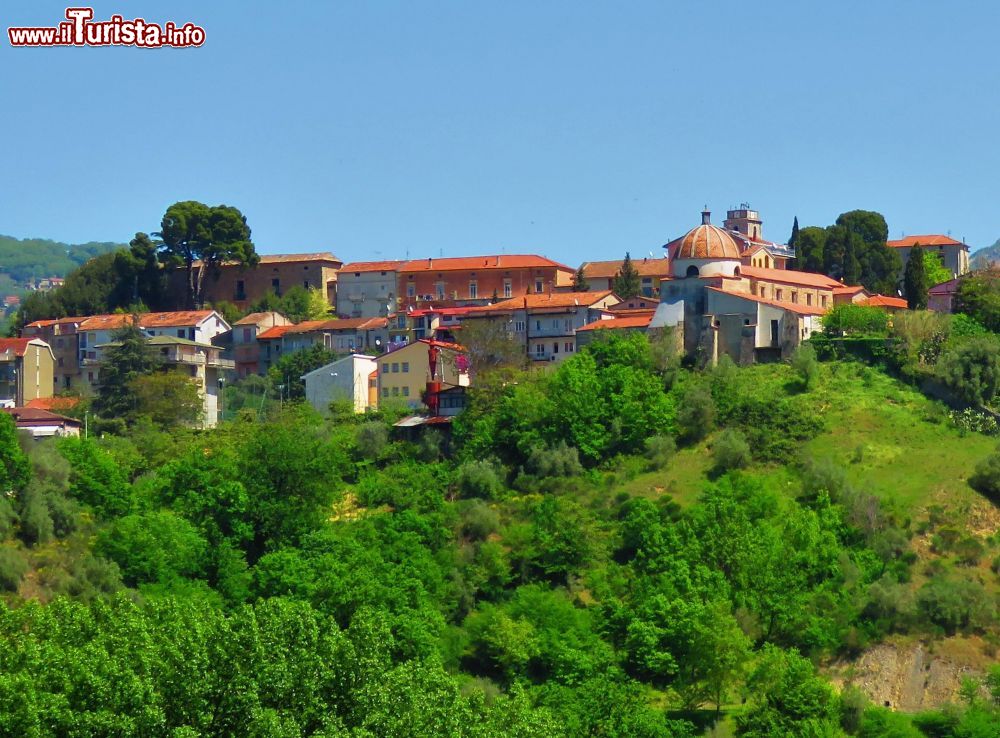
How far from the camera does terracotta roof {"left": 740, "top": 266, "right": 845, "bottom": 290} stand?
7881 centimetres

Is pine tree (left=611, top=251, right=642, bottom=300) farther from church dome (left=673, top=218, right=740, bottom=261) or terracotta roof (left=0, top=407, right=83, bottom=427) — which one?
terracotta roof (left=0, top=407, right=83, bottom=427)

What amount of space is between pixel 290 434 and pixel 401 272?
28.4 meters

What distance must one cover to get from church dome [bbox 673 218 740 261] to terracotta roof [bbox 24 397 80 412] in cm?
2292

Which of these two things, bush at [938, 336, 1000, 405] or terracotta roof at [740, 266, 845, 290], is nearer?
bush at [938, 336, 1000, 405]

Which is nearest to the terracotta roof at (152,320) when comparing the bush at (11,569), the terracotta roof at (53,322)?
the terracotta roof at (53,322)

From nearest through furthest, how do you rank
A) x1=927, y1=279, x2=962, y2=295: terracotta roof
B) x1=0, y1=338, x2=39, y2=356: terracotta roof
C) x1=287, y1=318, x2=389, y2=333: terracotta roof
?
x1=927, y1=279, x2=962, y2=295: terracotta roof
x1=0, y1=338, x2=39, y2=356: terracotta roof
x1=287, y1=318, x2=389, y2=333: terracotta roof

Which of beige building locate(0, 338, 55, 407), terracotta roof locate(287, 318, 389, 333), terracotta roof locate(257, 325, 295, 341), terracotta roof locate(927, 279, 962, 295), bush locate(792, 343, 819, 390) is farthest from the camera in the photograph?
terracotta roof locate(257, 325, 295, 341)

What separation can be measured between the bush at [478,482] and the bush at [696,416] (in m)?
6.28

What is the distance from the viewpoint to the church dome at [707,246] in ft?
250

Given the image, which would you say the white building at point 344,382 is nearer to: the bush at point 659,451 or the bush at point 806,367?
the bush at point 659,451

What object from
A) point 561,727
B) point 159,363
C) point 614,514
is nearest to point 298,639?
point 561,727

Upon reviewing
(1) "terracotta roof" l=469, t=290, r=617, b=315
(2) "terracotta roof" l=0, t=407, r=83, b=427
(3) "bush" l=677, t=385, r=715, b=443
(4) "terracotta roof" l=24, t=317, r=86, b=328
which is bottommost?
(2) "terracotta roof" l=0, t=407, r=83, b=427

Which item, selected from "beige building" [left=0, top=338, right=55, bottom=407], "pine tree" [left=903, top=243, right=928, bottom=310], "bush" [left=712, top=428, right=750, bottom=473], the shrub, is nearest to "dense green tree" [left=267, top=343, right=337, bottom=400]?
"beige building" [left=0, top=338, right=55, bottom=407]

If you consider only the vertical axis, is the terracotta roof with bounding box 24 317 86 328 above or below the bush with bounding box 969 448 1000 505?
A: above
